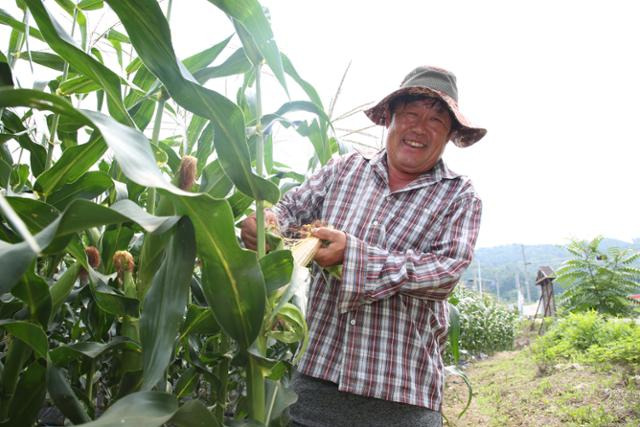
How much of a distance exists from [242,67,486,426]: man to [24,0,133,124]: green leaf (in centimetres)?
43

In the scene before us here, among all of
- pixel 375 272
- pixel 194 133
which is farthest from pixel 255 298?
pixel 194 133

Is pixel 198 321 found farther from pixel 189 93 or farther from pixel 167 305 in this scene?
pixel 189 93

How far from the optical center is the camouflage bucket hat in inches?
53.8

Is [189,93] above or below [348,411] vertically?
above

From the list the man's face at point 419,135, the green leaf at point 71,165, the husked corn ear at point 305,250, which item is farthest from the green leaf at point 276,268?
the man's face at point 419,135

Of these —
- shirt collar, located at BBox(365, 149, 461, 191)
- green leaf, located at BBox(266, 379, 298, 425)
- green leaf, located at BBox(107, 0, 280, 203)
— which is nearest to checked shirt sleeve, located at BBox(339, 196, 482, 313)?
shirt collar, located at BBox(365, 149, 461, 191)

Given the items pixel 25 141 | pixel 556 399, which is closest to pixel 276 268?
pixel 25 141

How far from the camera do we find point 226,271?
66cm

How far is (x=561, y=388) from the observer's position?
3719 mm

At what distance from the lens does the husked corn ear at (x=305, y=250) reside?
3.04 feet

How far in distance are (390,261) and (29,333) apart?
74 centimetres

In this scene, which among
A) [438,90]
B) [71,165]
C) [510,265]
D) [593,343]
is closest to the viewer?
[71,165]

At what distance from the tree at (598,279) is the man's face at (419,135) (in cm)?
588

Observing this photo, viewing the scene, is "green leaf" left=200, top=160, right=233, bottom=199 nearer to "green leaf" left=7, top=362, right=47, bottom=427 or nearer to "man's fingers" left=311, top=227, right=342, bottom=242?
"man's fingers" left=311, top=227, right=342, bottom=242
